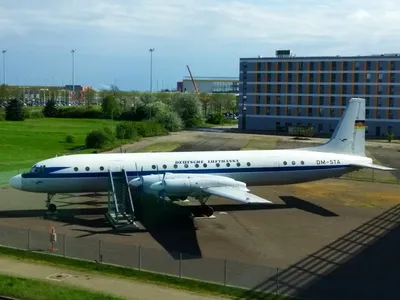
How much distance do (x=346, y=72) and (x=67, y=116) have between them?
79417 millimetres

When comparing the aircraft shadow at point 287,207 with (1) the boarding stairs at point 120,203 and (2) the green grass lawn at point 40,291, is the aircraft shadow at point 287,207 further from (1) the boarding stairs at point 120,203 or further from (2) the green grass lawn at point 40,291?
(2) the green grass lawn at point 40,291

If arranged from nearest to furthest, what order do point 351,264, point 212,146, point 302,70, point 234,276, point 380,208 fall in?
point 234,276
point 351,264
point 380,208
point 212,146
point 302,70

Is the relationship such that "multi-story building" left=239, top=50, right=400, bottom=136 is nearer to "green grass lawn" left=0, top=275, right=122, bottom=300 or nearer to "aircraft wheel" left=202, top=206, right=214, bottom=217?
"aircraft wheel" left=202, top=206, right=214, bottom=217

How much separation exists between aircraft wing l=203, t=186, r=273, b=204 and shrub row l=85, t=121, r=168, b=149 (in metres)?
43.5

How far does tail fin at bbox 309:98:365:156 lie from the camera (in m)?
39.5

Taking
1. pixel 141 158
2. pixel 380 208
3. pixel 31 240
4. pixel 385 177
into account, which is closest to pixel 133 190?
pixel 141 158

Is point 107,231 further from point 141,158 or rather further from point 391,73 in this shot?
point 391,73

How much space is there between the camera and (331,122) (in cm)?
10562

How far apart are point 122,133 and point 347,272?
6336 cm

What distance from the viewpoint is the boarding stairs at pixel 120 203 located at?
98.4 ft

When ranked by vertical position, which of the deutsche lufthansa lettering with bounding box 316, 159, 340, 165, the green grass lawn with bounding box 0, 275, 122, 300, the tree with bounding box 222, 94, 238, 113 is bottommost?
the green grass lawn with bounding box 0, 275, 122, 300

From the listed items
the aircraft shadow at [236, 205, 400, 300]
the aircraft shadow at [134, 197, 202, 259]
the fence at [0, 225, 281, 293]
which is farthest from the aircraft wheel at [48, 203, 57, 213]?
the aircraft shadow at [236, 205, 400, 300]

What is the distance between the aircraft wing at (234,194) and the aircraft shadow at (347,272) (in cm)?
459

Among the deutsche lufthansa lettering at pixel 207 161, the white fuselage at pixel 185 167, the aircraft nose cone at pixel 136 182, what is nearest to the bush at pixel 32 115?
the white fuselage at pixel 185 167
